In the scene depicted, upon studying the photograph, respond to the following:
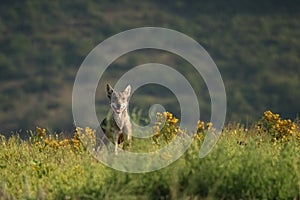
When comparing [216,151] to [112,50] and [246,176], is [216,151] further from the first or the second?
[112,50]

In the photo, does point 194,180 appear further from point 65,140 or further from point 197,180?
point 65,140

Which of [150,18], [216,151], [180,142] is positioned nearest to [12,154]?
[180,142]

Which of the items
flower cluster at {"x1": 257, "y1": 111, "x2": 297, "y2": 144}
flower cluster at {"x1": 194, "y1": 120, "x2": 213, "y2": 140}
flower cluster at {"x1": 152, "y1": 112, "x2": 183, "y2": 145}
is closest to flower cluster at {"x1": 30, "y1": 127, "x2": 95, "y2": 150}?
flower cluster at {"x1": 152, "y1": 112, "x2": 183, "y2": 145}

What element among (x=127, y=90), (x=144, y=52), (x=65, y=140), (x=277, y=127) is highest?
(x=144, y=52)

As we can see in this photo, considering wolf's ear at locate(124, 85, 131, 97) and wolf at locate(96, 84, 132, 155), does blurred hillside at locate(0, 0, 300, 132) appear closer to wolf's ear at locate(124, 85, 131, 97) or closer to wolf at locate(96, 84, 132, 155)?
wolf's ear at locate(124, 85, 131, 97)

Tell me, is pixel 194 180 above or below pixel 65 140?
below

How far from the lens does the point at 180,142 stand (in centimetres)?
999

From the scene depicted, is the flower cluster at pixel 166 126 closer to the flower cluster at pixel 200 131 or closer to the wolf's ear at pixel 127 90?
the flower cluster at pixel 200 131

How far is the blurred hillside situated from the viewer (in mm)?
110312

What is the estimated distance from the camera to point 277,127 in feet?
39.1

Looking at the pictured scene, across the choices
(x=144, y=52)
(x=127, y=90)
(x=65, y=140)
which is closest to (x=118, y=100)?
(x=127, y=90)

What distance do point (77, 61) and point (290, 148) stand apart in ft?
422

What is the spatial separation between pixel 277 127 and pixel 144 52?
126 meters

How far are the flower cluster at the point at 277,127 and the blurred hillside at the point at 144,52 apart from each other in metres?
82.8
